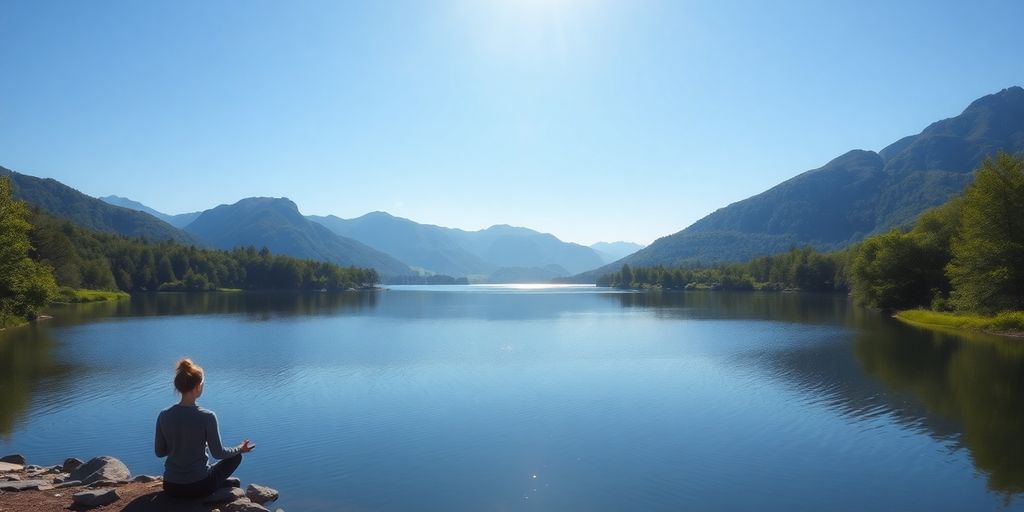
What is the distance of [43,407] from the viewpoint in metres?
23.5

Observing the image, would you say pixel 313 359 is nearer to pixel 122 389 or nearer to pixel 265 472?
pixel 122 389

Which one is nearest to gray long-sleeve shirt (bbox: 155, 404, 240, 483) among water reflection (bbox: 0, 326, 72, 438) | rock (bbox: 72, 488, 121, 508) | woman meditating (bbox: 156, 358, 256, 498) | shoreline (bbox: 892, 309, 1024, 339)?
woman meditating (bbox: 156, 358, 256, 498)

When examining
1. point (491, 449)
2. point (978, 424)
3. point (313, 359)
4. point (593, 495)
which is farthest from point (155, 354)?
point (978, 424)

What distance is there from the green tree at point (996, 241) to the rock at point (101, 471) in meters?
59.6

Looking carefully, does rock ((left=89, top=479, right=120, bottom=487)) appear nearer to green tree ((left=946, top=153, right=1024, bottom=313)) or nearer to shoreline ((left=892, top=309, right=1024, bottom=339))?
shoreline ((left=892, top=309, right=1024, bottom=339))

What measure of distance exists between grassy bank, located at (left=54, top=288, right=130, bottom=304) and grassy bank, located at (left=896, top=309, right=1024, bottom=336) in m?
115

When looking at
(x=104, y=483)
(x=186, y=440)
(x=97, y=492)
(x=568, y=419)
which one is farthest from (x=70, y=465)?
(x=568, y=419)

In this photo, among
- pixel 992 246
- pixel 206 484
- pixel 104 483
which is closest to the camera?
pixel 206 484

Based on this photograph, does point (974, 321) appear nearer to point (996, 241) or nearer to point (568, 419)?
point (996, 241)

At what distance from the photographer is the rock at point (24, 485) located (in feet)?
40.7

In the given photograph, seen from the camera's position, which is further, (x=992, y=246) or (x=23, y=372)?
(x=992, y=246)

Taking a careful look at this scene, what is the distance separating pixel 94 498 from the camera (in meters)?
11.1

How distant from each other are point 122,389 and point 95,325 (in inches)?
1564

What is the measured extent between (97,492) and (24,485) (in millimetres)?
2579
